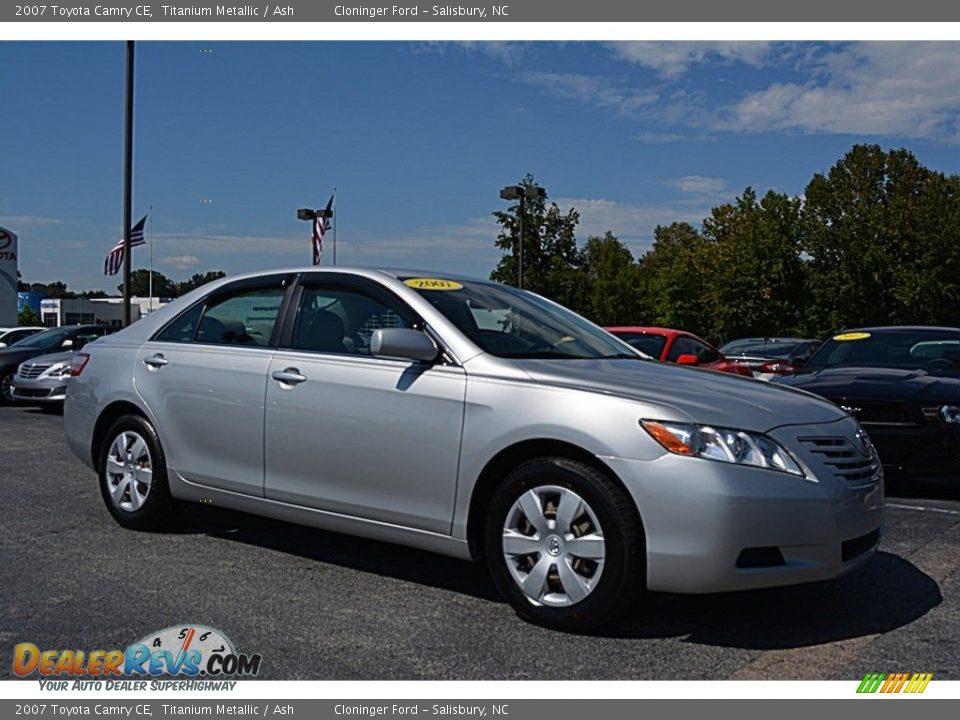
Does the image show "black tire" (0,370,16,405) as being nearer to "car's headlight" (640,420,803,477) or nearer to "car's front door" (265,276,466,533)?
"car's front door" (265,276,466,533)

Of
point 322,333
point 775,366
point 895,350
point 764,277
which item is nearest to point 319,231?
point 775,366

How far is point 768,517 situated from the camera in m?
3.91

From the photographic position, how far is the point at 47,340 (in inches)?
667

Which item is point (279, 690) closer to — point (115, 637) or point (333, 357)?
point (115, 637)

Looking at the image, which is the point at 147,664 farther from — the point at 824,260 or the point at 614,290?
the point at 614,290

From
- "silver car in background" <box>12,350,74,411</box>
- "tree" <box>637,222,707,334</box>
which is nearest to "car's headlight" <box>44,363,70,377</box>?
"silver car in background" <box>12,350,74,411</box>

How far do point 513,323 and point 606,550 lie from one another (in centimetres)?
147

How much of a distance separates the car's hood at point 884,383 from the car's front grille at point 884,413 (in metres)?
0.05

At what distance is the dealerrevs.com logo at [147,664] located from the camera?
3.62 m

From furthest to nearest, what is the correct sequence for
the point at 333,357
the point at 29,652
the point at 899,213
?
the point at 899,213 → the point at 333,357 → the point at 29,652

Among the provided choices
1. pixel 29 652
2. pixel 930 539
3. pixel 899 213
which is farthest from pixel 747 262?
pixel 29 652

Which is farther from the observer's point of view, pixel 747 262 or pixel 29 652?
pixel 747 262

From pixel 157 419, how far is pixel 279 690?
2656 mm

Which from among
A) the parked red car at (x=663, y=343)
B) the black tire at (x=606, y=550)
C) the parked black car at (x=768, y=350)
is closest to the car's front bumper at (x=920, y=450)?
the black tire at (x=606, y=550)
